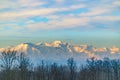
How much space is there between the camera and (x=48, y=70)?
137250 millimetres

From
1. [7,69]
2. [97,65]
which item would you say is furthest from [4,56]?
[97,65]

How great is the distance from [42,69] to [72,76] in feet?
36.1

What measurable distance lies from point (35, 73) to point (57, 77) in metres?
9.76

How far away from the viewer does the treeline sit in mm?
97812

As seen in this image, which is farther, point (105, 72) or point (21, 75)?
point (105, 72)

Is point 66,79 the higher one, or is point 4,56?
point 4,56

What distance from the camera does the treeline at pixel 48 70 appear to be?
97.8 m

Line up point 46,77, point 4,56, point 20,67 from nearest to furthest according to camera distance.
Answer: point 4,56 → point 20,67 → point 46,77

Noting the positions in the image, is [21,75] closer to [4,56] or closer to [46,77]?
[4,56]

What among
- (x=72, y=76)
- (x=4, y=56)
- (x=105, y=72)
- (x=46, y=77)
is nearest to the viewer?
(x=4, y=56)

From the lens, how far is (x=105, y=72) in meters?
149

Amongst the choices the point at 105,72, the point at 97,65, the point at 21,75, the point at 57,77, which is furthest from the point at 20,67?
the point at 105,72

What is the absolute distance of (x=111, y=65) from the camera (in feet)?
489

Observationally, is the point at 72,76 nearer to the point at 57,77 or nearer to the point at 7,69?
the point at 57,77
